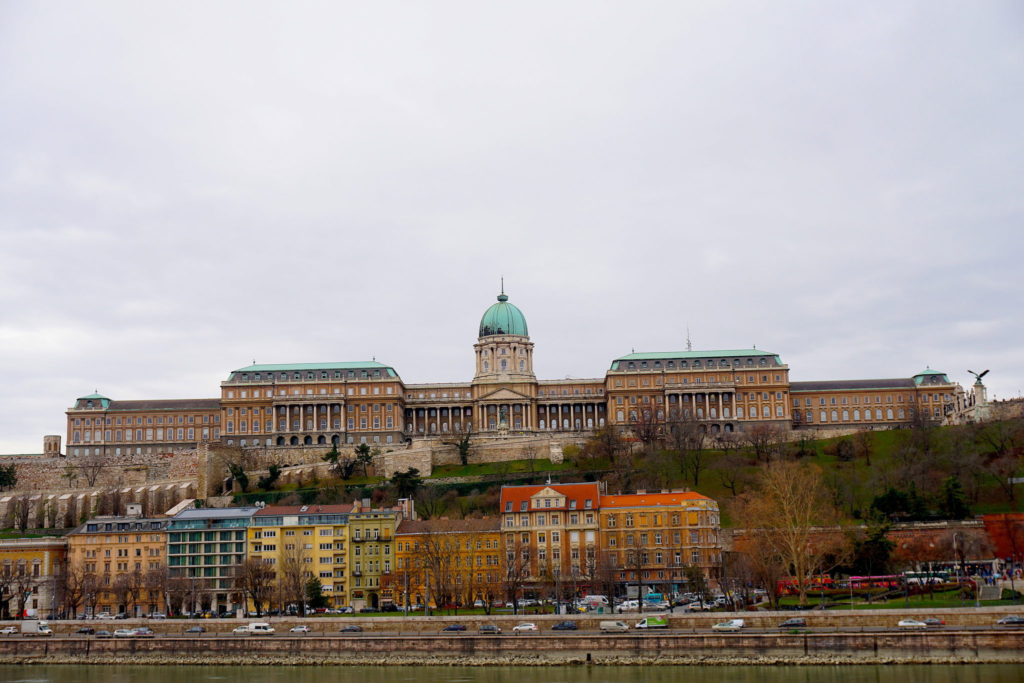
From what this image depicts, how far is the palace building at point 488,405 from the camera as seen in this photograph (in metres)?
151

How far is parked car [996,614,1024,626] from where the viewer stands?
56750 millimetres

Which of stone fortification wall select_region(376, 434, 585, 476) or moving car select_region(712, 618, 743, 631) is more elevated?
stone fortification wall select_region(376, 434, 585, 476)

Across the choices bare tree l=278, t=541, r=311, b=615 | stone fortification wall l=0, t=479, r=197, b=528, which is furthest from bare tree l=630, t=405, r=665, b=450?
stone fortification wall l=0, t=479, r=197, b=528

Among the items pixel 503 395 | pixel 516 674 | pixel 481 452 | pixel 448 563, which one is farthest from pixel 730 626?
pixel 503 395

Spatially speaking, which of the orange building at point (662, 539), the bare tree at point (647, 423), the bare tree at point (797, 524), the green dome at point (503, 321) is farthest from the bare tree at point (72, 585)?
the green dome at point (503, 321)

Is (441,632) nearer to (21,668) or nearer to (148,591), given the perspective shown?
(21,668)

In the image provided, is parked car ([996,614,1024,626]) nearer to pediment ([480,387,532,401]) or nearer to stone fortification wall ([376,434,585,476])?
stone fortification wall ([376,434,585,476])

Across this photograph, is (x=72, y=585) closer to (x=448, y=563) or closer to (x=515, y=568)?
(x=448, y=563)

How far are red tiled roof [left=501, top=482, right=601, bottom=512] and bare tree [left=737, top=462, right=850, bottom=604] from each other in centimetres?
1123

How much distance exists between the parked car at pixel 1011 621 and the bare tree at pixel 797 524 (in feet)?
43.1

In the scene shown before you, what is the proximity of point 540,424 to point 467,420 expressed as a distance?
992 centimetres

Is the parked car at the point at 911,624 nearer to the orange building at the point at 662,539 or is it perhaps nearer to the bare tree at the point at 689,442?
the orange building at the point at 662,539

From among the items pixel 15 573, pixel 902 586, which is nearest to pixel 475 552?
pixel 902 586

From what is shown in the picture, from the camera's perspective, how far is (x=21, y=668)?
65.1 meters
